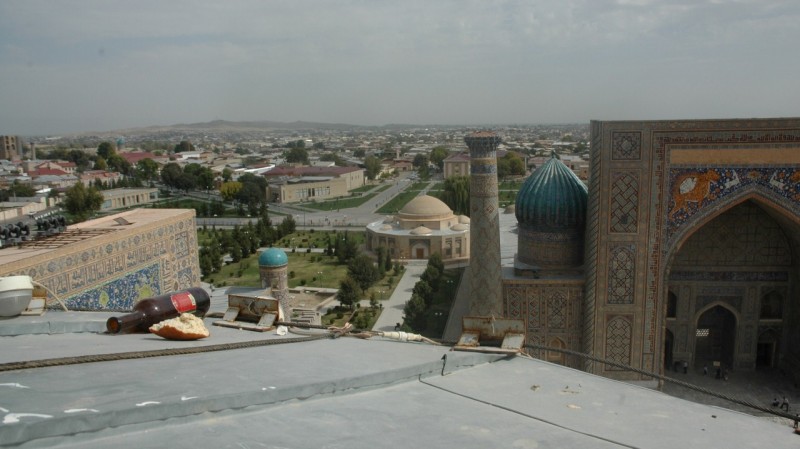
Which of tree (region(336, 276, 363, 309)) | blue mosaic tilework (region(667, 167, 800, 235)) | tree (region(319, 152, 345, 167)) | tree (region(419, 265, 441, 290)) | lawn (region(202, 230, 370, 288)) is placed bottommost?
lawn (region(202, 230, 370, 288))

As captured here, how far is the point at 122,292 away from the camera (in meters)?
9.62

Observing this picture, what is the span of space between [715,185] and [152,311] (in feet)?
24.6

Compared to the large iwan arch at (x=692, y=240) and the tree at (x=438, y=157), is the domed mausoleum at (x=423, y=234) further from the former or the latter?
Result: the tree at (x=438, y=157)

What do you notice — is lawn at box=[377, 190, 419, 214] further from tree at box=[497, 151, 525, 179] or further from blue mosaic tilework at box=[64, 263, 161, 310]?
blue mosaic tilework at box=[64, 263, 161, 310]

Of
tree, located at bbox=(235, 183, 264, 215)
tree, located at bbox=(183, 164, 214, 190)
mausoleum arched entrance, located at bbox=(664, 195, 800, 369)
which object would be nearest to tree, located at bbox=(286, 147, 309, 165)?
tree, located at bbox=(183, 164, 214, 190)

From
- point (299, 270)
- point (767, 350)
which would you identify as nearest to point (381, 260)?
point (299, 270)

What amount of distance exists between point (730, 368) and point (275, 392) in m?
9.38

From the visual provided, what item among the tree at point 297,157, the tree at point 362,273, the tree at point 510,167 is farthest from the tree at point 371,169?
the tree at point 362,273

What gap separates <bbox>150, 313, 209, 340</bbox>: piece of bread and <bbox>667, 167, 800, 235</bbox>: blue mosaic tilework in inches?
281

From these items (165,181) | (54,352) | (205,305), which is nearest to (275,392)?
(54,352)

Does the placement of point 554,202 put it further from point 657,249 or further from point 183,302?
point 183,302

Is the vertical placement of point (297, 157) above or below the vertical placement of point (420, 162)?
above

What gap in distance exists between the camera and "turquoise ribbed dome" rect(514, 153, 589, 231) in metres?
9.13

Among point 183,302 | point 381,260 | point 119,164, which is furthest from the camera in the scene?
point 119,164
